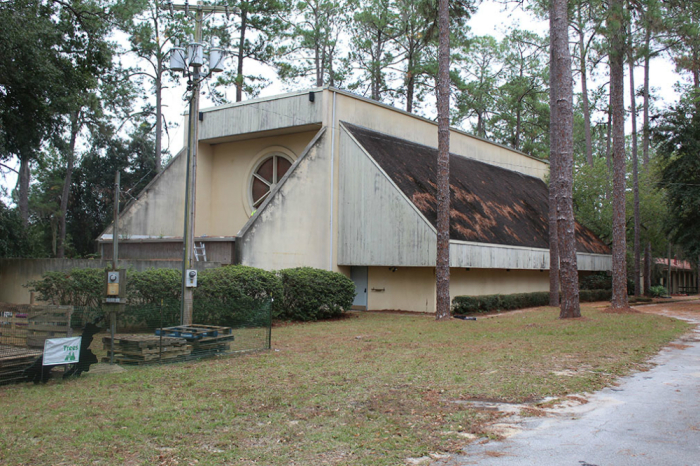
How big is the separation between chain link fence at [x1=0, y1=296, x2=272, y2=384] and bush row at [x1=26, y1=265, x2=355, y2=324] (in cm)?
186

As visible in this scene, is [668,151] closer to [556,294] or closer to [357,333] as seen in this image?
[556,294]

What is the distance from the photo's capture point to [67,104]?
2005cm

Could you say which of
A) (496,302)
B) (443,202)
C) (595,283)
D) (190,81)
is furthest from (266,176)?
(595,283)

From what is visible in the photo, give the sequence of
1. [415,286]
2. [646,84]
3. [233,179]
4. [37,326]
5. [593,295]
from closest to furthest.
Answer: [37,326] < [415,286] < [233,179] < [593,295] < [646,84]

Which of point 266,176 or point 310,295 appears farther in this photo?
point 266,176

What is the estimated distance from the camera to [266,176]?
88.3 feet

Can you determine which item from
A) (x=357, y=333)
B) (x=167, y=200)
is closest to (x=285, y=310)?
(x=357, y=333)

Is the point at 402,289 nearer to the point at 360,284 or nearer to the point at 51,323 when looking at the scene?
the point at 360,284

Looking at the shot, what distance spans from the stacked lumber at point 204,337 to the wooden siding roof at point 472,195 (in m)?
11.2

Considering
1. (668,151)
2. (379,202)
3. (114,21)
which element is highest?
(114,21)

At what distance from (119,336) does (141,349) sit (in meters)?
0.60

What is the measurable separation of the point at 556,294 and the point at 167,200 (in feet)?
56.7

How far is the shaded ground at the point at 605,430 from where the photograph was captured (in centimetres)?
566

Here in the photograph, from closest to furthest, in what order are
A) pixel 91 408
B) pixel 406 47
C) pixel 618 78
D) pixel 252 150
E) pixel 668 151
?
1. pixel 91 408
2. pixel 618 78
3. pixel 252 150
4. pixel 668 151
5. pixel 406 47
